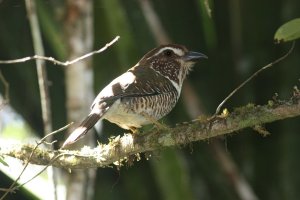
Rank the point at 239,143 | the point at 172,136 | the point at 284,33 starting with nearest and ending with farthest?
1. the point at 284,33
2. the point at 172,136
3. the point at 239,143

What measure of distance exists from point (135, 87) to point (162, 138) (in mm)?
745

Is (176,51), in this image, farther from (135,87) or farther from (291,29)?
(291,29)

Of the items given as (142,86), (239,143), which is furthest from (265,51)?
(142,86)

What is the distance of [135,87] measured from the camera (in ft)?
13.2

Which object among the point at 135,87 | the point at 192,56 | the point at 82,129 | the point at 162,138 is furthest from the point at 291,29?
the point at 192,56

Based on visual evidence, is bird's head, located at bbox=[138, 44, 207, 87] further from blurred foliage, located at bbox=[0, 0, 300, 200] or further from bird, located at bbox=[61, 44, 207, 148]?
blurred foliage, located at bbox=[0, 0, 300, 200]

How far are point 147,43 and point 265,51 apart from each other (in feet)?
3.35

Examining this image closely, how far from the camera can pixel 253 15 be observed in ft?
18.8

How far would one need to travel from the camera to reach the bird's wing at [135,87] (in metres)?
3.90

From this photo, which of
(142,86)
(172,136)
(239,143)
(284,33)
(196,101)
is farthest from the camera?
(239,143)

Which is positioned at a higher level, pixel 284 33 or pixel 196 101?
pixel 196 101

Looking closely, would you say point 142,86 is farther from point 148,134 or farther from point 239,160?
point 239,160

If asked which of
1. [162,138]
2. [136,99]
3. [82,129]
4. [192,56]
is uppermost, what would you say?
[192,56]

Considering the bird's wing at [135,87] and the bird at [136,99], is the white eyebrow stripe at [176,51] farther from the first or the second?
the bird's wing at [135,87]
